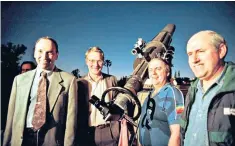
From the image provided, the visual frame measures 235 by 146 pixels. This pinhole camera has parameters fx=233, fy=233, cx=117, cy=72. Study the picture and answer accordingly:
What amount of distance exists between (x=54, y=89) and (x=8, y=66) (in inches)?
24.5

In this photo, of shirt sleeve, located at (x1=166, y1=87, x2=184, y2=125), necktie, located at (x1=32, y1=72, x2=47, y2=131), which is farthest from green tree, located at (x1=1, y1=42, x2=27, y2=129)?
shirt sleeve, located at (x1=166, y1=87, x2=184, y2=125)

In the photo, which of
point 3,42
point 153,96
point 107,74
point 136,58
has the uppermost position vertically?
point 3,42

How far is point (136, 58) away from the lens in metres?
2.33

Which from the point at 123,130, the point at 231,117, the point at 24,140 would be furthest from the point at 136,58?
the point at 24,140

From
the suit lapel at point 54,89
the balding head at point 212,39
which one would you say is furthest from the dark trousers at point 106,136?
the balding head at point 212,39

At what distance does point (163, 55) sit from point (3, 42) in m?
1.69

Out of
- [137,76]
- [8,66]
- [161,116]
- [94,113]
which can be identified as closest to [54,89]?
[94,113]

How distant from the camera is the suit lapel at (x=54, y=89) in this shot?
7.28 ft

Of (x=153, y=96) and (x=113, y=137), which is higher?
(x=153, y=96)

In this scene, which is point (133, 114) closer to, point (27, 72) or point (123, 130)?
point (123, 130)

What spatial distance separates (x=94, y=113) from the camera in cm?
228

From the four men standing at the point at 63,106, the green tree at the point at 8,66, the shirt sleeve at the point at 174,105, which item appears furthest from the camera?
the green tree at the point at 8,66

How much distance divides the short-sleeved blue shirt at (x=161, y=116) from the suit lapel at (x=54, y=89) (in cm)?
83

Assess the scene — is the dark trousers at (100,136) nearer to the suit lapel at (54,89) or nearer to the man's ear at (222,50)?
the suit lapel at (54,89)
